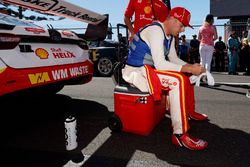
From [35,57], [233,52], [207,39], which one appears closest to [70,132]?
[35,57]

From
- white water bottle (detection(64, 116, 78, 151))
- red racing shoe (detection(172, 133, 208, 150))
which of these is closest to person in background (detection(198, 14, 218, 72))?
red racing shoe (detection(172, 133, 208, 150))

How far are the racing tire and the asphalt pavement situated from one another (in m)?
0.06

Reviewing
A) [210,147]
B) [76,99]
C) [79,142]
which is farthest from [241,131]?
[76,99]

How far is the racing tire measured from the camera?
312 centimetres

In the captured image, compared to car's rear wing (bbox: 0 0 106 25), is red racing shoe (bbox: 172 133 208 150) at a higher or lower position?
lower

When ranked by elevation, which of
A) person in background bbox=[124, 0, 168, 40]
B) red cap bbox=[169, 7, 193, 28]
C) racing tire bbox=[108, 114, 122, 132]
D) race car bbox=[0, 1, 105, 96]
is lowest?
racing tire bbox=[108, 114, 122, 132]

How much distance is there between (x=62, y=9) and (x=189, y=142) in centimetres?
254

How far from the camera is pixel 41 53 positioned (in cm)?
304

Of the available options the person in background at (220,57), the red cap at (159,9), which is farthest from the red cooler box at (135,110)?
the person in background at (220,57)

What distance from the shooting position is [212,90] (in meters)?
5.69

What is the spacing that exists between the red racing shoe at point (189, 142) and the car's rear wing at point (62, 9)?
2.37 metres

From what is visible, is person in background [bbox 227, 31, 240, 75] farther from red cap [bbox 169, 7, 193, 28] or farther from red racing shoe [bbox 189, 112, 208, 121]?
red cap [bbox 169, 7, 193, 28]

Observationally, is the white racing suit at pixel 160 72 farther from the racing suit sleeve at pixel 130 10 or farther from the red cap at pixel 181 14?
the racing suit sleeve at pixel 130 10

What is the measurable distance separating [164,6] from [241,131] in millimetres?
1966
